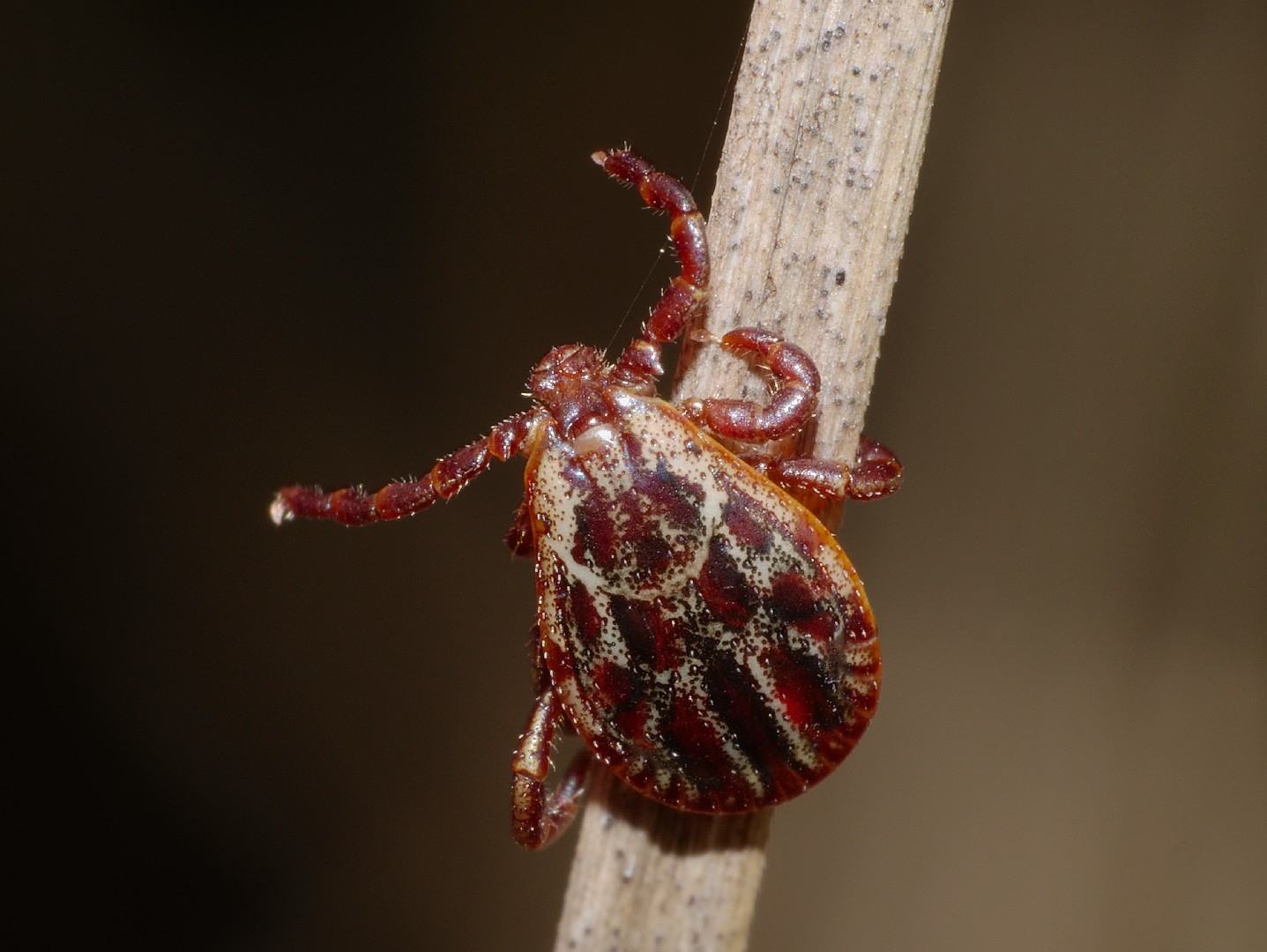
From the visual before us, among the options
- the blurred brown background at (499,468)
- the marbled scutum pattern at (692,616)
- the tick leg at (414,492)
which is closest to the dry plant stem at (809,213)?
the marbled scutum pattern at (692,616)

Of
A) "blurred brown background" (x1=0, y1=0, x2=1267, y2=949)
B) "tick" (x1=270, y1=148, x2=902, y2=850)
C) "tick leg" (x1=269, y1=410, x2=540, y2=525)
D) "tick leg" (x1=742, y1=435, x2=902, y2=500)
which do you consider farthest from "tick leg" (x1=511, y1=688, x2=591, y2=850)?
"blurred brown background" (x1=0, y1=0, x2=1267, y2=949)

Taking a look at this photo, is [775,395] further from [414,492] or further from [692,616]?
[414,492]

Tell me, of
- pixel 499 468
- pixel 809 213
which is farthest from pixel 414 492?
pixel 499 468

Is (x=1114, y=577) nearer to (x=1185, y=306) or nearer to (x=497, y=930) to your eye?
(x=1185, y=306)

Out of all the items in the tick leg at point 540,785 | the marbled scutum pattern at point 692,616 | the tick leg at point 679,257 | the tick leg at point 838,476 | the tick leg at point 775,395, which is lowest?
the tick leg at point 540,785

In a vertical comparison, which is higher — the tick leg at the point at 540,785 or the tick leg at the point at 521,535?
the tick leg at the point at 521,535

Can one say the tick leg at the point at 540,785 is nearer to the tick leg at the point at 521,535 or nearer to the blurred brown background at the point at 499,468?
the tick leg at the point at 521,535
